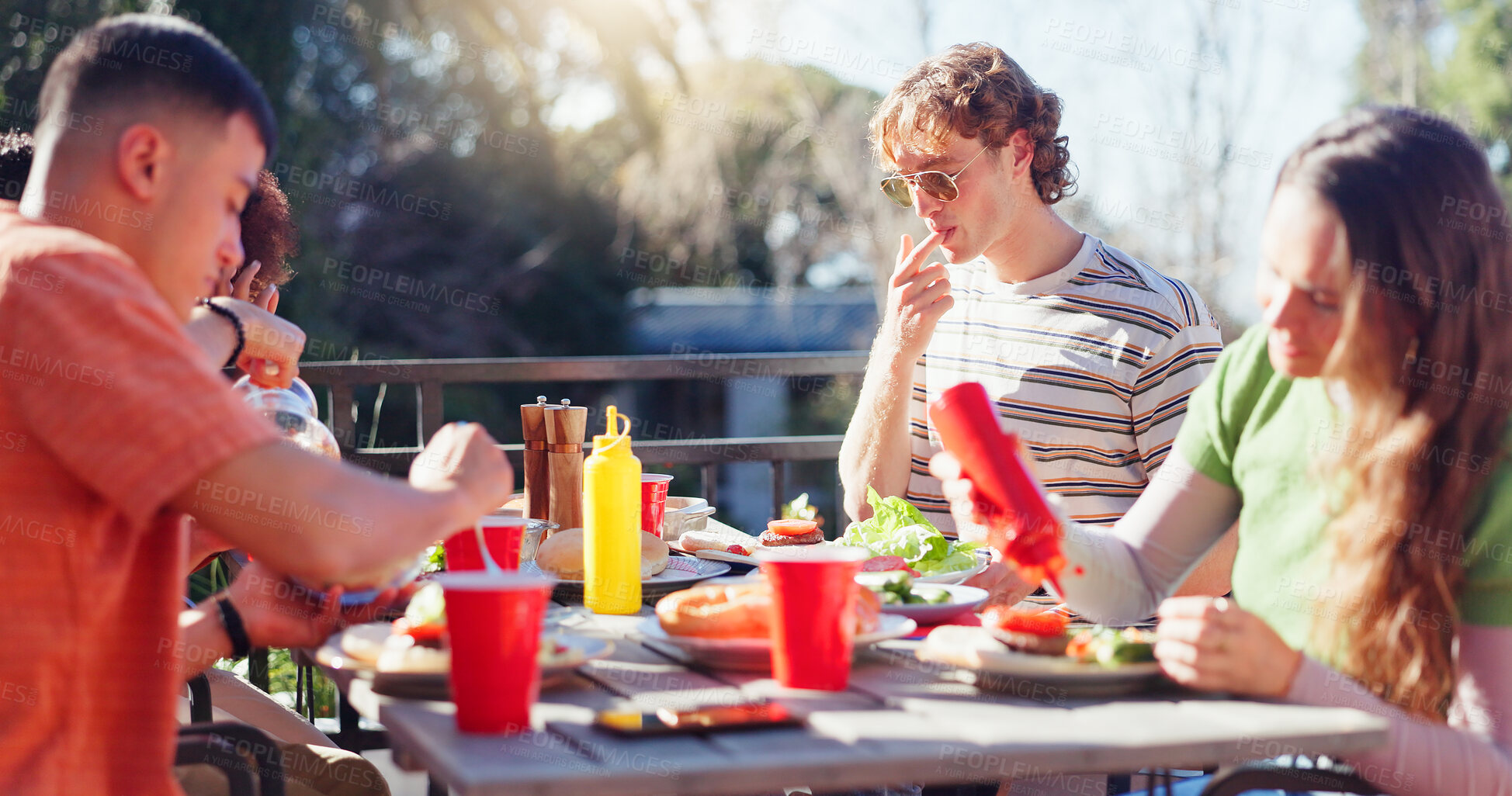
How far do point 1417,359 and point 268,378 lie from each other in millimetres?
1522

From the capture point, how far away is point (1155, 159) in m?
10.2

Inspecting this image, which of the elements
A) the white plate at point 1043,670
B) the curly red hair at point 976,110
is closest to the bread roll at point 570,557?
the white plate at point 1043,670

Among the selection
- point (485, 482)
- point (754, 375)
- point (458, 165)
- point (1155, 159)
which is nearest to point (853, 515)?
point (754, 375)

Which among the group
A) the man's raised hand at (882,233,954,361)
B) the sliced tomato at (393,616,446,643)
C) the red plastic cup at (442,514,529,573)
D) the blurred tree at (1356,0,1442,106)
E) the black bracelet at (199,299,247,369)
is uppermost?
the blurred tree at (1356,0,1442,106)

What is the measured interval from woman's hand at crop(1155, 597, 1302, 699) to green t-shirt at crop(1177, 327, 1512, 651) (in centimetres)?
20

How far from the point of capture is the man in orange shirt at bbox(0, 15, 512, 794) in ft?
3.60

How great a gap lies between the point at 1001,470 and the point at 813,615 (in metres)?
0.31

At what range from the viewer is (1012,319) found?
2.86 metres

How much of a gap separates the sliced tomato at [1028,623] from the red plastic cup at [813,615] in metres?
0.22

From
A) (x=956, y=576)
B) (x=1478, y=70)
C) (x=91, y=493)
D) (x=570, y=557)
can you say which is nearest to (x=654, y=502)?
(x=570, y=557)

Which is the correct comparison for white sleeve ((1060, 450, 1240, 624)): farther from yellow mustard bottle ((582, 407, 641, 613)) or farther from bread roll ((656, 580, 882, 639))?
yellow mustard bottle ((582, 407, 641, 613))

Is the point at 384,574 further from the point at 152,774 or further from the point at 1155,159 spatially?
the point at 1155,159

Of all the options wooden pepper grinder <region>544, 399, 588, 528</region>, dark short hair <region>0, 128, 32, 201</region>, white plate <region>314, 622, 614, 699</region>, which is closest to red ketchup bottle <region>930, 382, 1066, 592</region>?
white plate <region>314, 622, 614, 699</region>

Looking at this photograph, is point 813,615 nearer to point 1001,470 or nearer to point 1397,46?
point 1001,470
